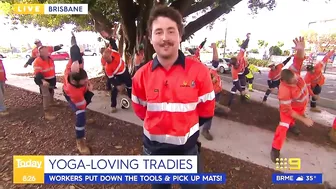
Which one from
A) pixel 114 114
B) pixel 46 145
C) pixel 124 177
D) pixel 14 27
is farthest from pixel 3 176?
pixel 14 27

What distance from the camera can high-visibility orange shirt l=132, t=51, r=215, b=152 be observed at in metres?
1.92

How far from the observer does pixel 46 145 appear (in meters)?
4.09

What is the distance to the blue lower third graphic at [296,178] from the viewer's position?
11.9ft

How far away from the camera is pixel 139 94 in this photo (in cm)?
215

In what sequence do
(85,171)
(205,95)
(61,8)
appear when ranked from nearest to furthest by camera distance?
(205,95), (85,171), (61,8)

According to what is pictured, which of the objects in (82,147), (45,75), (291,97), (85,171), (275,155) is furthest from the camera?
(45,75)

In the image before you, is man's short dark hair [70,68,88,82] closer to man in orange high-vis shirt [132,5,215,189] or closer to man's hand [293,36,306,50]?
man in orange high-vis shirt [132,5,215,189]

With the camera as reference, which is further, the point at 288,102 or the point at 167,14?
the point at 288,102

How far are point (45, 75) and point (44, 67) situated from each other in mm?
209

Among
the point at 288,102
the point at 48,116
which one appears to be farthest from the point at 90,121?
the point at 288,102

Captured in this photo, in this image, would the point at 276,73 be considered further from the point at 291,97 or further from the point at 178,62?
the point at 178,62

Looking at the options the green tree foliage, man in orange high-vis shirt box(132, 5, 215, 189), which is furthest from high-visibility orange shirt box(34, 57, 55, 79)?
the green tree foliage

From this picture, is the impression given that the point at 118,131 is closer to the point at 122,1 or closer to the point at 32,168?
the point at 32,168

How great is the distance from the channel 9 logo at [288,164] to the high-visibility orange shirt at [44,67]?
17.3ft
